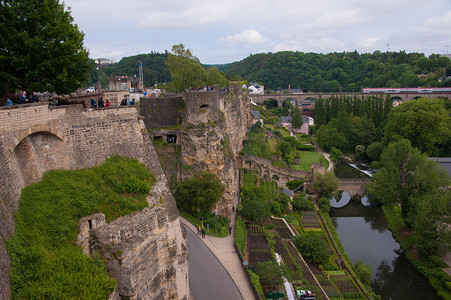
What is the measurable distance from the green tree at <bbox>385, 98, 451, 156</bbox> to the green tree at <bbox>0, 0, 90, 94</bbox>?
5065cm

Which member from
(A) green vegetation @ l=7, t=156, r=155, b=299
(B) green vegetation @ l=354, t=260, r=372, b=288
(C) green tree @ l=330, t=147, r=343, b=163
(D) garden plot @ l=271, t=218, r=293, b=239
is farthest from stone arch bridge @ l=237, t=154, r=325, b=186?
(A) green vegetation @ l=7, t=156, r=155, b=299

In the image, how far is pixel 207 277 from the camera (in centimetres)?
2114

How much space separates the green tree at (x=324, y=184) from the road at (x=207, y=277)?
78.7ft

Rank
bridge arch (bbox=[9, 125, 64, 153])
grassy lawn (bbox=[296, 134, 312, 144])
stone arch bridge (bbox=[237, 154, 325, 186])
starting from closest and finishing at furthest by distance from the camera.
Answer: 1. bridge arch (bbox=[9, 125, 64, 153])
2. stone arch bridge (bbox=[237, 154, 325, 186])
3. grassy lawn (bbox=[296, 134, 312, 144])

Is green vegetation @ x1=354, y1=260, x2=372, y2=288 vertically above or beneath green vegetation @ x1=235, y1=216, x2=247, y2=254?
beneath

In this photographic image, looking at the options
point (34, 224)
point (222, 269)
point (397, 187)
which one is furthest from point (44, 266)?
point (397, 187)

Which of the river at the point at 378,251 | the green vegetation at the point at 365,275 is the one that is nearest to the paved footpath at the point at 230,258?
the green vegetation at the point at 365,275

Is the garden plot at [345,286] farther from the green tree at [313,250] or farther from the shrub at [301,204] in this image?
the shrub at [301,204]

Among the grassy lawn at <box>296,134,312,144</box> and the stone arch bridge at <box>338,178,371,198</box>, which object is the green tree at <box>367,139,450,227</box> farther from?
the grassy lawn at <box>296,134,312,144</box>

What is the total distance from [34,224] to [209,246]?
595 inches

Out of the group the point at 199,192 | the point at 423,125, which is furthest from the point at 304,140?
the point at 199,192

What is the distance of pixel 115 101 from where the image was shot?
20.0 meters

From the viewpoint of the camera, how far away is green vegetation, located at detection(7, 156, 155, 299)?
413 inches

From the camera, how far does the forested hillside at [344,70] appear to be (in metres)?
112
